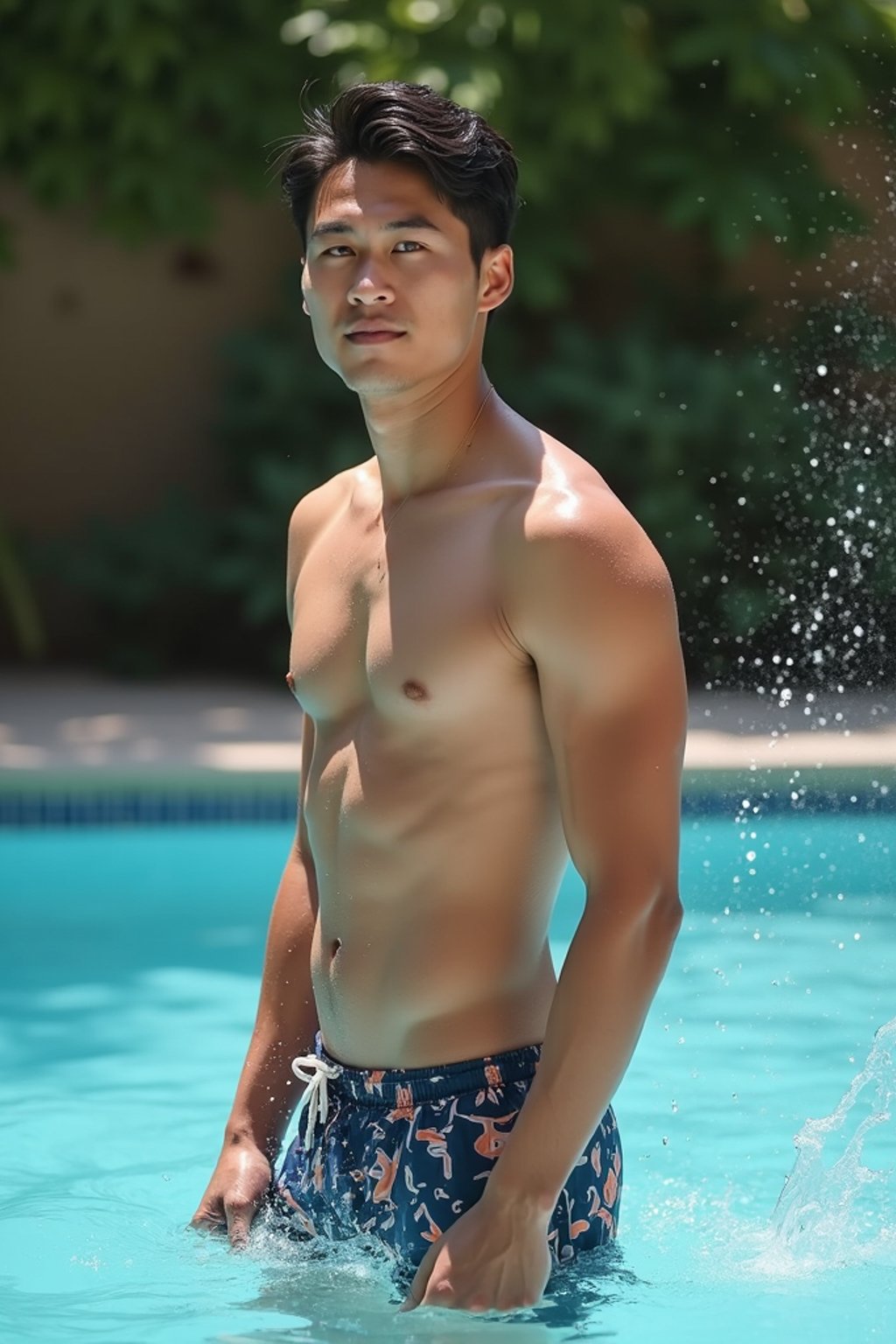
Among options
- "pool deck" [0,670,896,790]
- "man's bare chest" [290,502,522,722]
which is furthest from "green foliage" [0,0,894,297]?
"man's bare chest" [290,502,522,722]

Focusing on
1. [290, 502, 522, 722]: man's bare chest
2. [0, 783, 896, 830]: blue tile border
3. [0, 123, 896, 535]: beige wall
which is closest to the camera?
[290, 502, 522, 722]: man's bare chest

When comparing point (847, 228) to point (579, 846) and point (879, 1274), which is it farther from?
point (579, 846)

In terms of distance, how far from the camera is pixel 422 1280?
1.95m

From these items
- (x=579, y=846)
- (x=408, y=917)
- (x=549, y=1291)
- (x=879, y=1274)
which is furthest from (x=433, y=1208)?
(x=879, y=1274)

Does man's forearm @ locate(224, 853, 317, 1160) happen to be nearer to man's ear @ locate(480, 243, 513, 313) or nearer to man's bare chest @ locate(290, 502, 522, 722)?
man's bare chest @ locate(290, 502, 522, 722)

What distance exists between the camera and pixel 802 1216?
276 centimetres

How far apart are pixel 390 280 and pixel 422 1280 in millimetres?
961

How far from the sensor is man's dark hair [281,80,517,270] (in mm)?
2039

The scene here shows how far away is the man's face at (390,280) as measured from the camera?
2037 millimetres

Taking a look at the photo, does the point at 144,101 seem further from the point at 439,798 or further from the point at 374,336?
the point at 439,798

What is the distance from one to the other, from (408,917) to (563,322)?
6.31 m

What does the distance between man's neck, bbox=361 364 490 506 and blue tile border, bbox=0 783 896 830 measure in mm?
3931

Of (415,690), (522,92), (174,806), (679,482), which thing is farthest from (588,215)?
(415,690)

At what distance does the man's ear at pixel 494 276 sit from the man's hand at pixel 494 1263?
894 millimetres
